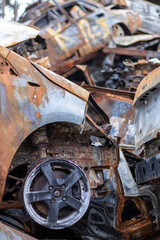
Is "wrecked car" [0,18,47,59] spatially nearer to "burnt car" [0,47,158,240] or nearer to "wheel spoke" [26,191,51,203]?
"burnt car" [0,47,158,240]

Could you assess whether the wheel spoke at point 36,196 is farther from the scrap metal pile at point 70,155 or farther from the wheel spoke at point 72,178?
the wheel spoke at point 72,178

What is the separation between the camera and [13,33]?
187 inches

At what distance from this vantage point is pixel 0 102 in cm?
293

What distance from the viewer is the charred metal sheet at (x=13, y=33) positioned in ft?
14.7

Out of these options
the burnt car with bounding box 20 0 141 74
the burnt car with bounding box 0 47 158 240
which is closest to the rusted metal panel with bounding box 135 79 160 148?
the burnt car with bounding box 0 47 158 240

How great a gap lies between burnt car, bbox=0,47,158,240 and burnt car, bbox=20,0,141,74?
184 inches

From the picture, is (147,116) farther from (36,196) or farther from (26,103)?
(36,196)

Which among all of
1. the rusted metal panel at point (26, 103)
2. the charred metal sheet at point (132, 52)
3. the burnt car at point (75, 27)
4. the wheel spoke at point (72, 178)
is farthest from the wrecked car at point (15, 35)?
the charred metal sheet at point (132, 52)

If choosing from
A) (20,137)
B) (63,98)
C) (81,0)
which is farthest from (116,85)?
(20,137)

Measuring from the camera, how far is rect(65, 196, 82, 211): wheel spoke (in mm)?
3086

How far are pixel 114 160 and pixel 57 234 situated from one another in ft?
4.40

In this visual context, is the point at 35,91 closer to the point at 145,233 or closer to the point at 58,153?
the point at 58,153

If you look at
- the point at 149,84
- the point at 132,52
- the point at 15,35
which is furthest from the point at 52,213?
the point at 132,52

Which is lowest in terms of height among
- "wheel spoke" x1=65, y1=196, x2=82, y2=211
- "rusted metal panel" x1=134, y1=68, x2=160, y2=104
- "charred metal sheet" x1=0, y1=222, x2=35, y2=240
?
"charred metal sheet" x1=0, y1=222, x2=35, y2=240
